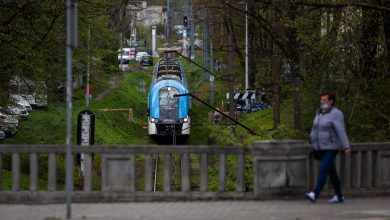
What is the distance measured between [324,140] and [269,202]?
142cm

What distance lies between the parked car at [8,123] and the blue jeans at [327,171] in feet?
99.3

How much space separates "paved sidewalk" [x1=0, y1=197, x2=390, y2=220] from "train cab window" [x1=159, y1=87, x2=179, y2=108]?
34.8 meters

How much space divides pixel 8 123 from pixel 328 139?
108 ft

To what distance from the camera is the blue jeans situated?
1212 centimetres

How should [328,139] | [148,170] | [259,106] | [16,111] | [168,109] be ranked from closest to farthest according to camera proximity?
[328,139], [148,170], [16,111], [168,109], [259,106]

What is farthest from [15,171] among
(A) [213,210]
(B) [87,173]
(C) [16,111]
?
(C) [16,111]

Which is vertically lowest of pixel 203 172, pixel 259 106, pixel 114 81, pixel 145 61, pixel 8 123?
pixel 8 123

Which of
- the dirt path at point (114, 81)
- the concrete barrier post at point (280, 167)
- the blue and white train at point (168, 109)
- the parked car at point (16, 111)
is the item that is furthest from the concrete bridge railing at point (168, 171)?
the dirt path at point (114, 81)

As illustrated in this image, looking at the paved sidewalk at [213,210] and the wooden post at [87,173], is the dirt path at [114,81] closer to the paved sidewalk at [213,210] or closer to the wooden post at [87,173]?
the wooden post at [87,173]

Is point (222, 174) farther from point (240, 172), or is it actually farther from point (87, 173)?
point (87, 173)

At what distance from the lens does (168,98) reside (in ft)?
156

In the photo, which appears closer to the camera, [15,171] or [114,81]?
[15,171]

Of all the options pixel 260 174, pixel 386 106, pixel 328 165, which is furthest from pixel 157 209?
pixel 386 106

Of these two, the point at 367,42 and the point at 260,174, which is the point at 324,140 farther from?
the point at 367,42
